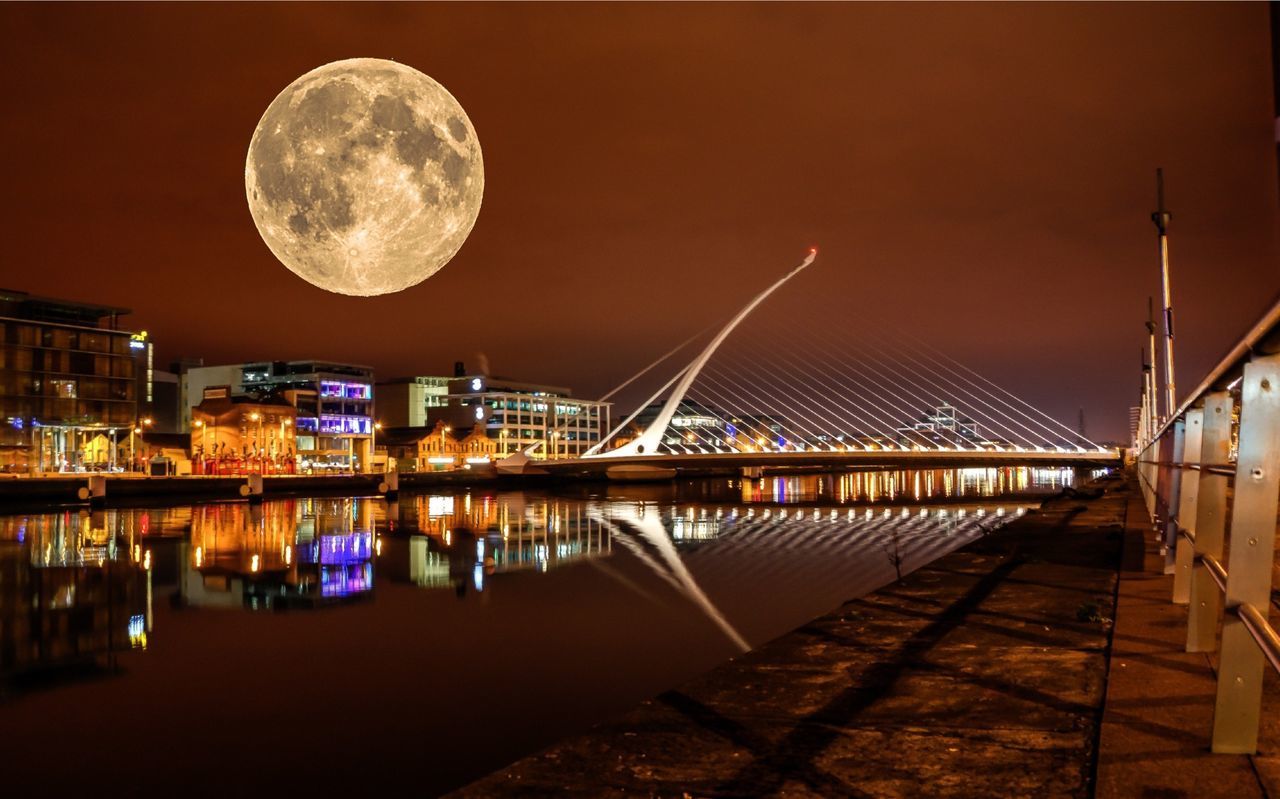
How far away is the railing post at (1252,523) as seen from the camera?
11.0 ft

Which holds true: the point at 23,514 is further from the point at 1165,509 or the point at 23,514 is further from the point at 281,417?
the point at 281,417

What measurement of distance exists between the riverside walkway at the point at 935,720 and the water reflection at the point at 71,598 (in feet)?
28.4

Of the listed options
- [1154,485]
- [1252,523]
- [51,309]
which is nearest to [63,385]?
[51,309]

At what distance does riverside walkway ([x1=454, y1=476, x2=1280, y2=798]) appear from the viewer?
3768mm

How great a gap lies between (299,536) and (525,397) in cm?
11956

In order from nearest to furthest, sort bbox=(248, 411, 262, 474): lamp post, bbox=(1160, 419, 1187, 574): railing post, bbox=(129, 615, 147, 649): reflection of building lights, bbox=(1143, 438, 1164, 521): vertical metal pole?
bbox=(1160, 419, 1187, 574): railing post, bbox=(129, 615, 147, 649): reflection of building lights, bbox=(1143, 438, 1164, 521): vertical metal pole, bbox=(248, 411, 262, 474): lamp post

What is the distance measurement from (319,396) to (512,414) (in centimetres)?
3859

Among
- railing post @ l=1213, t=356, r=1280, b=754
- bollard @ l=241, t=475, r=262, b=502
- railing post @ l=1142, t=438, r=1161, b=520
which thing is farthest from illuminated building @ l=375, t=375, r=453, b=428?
railing post @ l=1213, t=356, r=1280, b=754

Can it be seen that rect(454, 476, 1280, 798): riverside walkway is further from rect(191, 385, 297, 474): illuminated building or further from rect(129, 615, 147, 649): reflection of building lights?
rect(191, 385, 297, 474): illuminated building

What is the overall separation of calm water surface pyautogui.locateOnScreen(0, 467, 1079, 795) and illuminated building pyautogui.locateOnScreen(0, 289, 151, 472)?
171 feet

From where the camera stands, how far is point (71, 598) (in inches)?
638

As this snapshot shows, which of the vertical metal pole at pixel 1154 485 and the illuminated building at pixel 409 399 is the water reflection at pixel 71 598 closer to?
the vertical metal pole at pixel 1154 485

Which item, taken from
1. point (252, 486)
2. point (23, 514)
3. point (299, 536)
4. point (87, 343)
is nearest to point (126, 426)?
point (87, 343)

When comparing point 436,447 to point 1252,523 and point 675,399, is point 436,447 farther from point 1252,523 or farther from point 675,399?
point 1252,523
